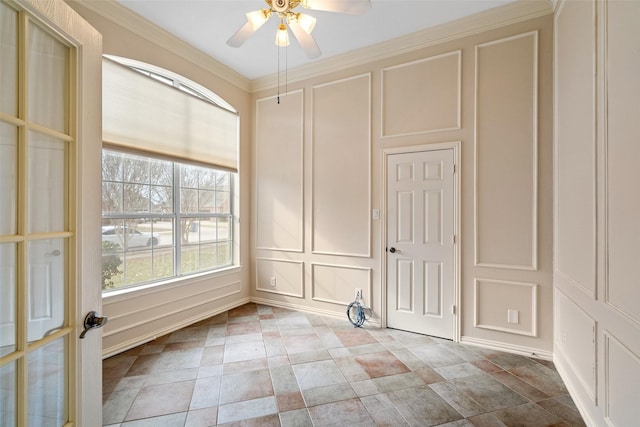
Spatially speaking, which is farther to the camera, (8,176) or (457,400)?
(457,400)

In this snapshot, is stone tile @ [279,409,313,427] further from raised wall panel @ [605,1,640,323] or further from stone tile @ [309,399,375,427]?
raised wall panel @ [605,1,640,323]

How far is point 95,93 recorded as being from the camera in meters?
1.18

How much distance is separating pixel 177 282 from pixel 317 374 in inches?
75.1

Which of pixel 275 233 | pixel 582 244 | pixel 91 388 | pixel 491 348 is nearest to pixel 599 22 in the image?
pixel 582 244

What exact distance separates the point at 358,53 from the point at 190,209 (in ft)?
9.03

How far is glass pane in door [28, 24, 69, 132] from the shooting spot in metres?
0.94

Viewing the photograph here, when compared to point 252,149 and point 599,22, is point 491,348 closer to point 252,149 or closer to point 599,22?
point 599,22

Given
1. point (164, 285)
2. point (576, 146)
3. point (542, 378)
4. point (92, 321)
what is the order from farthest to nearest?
1. point (164, 285)
2. point (542, 378)
3. point (576, 146)
4. point (92, 321)

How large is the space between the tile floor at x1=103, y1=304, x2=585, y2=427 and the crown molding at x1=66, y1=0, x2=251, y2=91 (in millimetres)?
3080

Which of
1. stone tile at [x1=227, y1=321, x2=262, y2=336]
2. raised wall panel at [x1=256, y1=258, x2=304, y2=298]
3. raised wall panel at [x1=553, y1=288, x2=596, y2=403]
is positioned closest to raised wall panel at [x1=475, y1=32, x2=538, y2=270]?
raised wall panel at [x1=553, y1=288, x2=596, y2=403]

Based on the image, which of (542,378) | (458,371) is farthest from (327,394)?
(542,378)

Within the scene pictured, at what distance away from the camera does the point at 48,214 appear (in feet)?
3.28

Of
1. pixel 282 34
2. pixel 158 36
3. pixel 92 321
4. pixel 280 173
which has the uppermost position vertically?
pixel 158 36

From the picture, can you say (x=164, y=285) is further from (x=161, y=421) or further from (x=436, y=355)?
(x=436, y=355)
